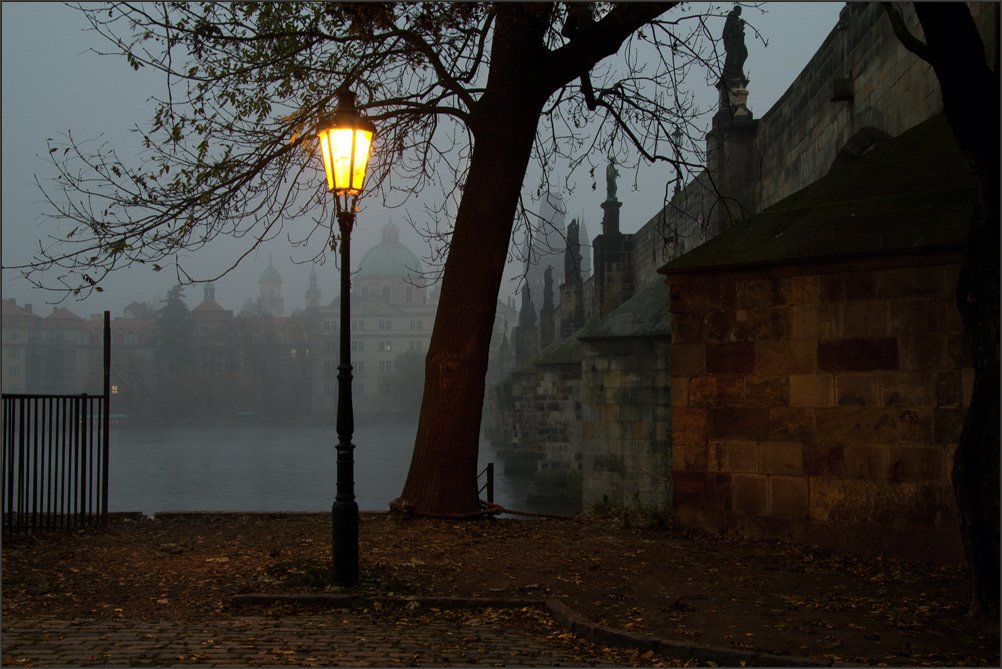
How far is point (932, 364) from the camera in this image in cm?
678

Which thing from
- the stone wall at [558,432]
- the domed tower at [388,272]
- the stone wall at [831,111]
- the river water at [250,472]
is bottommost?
the river water at [250,472]

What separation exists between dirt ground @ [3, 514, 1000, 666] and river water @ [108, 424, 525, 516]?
1570 centimetres

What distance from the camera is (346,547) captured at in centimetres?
592

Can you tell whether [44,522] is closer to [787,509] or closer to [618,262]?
[787,509]

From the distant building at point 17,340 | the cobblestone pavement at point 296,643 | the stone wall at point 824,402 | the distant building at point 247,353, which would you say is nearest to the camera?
the cobblestone pavement at point 296,643

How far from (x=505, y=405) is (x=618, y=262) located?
24.4 m

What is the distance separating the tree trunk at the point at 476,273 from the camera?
347 inches

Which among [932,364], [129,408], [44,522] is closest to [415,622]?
[932,364]

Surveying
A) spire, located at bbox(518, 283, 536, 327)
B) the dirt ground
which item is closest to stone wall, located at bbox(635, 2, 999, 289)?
the dirt ground

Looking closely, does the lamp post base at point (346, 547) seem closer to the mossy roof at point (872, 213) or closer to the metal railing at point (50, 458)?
the metal railing at point (50, 458)

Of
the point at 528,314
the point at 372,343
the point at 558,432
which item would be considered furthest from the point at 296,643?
the point at 372,343

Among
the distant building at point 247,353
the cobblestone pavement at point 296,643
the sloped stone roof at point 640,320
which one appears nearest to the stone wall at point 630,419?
the sloped stone roof at point 640,320

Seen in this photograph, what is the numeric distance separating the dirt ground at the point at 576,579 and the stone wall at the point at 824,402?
351mm

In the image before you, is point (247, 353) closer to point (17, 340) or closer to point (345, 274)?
point (17, 340)
